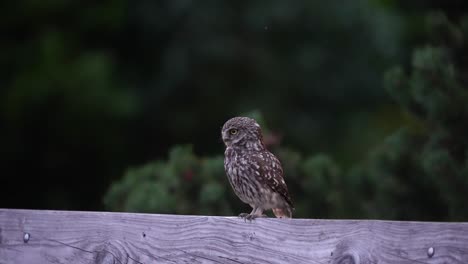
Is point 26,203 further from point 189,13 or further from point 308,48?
point 308,48

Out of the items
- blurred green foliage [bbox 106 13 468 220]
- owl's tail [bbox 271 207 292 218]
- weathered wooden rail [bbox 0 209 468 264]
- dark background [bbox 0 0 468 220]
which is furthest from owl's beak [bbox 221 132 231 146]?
dark background [bbox 0 0 468 220]

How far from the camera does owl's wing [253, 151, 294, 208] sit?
4379 millimetres

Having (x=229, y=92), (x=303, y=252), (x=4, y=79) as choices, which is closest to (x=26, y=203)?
(x=4, y=79)

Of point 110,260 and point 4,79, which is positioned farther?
point 4,79

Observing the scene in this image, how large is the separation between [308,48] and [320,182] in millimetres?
6822

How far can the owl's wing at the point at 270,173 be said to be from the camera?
4.38 metres

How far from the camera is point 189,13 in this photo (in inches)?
481

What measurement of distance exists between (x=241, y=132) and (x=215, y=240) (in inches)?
55.8

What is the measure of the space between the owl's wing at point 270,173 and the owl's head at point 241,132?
9 centimetres

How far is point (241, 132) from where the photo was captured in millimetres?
4379

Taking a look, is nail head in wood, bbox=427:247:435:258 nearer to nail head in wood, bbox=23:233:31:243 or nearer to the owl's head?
nail head in wood, bbox=23:233:31:243

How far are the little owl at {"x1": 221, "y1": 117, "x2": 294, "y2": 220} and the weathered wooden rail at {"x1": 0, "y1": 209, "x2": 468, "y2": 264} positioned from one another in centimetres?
116

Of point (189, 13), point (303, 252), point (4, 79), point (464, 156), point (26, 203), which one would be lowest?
point (303, 252)

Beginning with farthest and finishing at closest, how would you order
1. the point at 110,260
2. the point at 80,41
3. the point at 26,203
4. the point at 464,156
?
the point at 80,41
the point at 26,203
the point at 464,156
the point at 110,260
